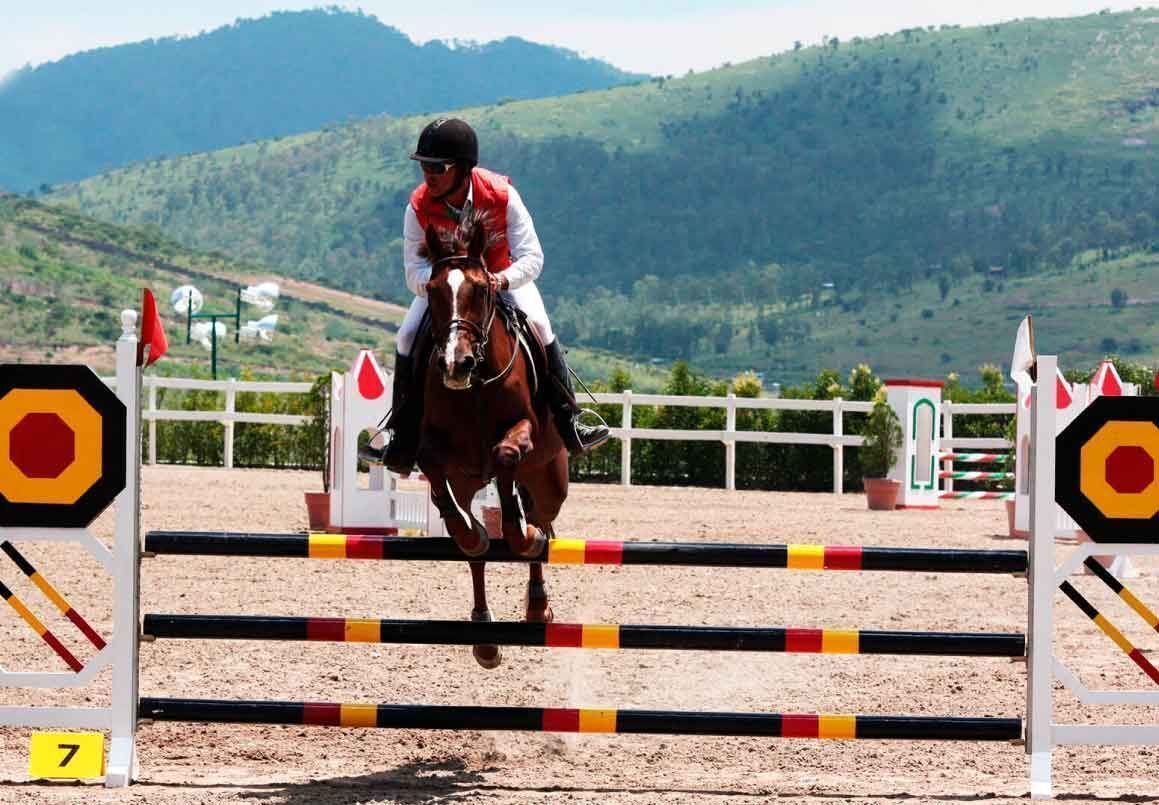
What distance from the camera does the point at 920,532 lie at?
17.1m

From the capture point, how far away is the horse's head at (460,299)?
235 inches

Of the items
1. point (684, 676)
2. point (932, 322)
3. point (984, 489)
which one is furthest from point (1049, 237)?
point (684, 676)

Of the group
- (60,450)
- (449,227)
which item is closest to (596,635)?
(449,227)

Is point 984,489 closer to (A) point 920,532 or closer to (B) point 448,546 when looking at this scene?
(A) point 920,532

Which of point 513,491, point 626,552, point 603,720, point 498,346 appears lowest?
point 603,720

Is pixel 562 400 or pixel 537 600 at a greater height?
pixel 562 400

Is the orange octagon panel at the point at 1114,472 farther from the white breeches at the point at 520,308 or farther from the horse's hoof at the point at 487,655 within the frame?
the horse's hoof at the point at 487,655

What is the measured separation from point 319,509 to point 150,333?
8.77 metres

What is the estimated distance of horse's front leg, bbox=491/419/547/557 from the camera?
619 cm

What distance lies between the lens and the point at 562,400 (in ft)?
22.5

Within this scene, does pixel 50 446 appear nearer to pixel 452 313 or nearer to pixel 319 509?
pixel 452 313

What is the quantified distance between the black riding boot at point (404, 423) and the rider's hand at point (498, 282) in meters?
0.50

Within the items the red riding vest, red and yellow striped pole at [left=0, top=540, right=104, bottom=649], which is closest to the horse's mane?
the red riding vest

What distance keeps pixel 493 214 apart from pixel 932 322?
167 meters
